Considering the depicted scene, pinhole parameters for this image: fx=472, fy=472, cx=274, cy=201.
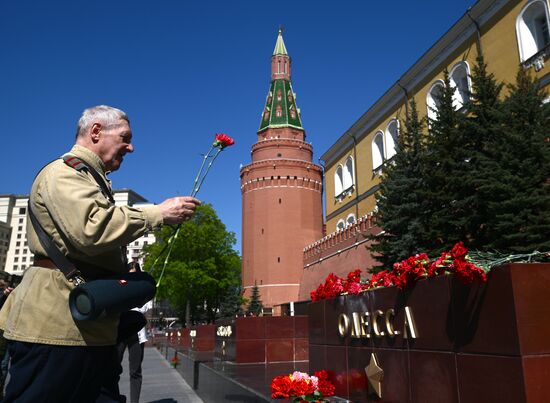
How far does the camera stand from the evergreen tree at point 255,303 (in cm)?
3856

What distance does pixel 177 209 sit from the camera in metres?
2.26

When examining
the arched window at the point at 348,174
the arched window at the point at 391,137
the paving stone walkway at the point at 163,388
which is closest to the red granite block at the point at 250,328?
the paving stone walkway at the point at 163,388

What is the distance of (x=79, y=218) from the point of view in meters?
1.98

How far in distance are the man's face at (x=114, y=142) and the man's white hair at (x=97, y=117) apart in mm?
26

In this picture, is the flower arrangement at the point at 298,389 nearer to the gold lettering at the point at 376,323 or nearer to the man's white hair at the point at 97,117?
the gold lettering at the point at 376,323

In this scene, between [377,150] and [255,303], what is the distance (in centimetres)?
1694

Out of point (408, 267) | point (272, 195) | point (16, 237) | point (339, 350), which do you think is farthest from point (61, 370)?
point (16, 237)

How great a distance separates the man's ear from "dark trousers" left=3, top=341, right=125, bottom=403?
1028 mm

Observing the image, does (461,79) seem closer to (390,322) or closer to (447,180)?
(447,180)

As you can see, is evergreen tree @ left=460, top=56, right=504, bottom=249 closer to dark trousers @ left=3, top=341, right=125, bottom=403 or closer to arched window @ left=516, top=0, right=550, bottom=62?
arched window @ left=516, top=0, right=550, bottom=62

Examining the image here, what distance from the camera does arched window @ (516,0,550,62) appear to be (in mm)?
17734

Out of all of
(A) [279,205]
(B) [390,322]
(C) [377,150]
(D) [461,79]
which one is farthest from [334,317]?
(A) [279,205]

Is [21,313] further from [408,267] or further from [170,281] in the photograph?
[170,281]

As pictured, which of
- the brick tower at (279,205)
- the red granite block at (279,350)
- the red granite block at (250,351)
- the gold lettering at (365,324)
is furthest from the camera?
the brick tower at (279,205)
